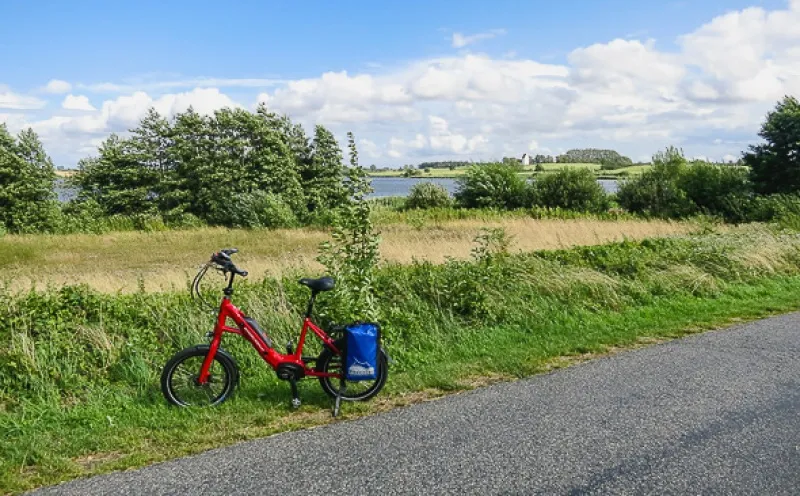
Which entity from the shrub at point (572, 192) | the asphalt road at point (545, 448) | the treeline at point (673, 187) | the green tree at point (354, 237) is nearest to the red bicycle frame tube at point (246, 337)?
the asphalt road at point (545, 448)

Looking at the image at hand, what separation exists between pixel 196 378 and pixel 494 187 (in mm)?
37042

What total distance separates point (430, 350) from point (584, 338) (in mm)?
1936

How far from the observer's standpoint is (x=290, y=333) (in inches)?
271

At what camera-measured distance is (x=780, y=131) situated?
102ft

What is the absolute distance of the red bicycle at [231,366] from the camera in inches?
196

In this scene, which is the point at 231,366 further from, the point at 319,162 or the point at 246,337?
the point at 319,162

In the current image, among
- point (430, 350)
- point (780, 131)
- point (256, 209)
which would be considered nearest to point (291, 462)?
point (430, 350)

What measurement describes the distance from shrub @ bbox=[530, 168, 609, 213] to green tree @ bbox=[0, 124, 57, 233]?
1239 inches

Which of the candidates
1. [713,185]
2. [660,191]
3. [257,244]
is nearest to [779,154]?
[713,185]

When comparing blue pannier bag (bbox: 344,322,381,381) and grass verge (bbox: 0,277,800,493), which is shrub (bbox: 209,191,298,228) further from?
blue pannier bag (bbox: 344,322,381,381)

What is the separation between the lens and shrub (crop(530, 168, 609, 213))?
38.1 m

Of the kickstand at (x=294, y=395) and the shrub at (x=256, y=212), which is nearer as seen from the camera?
the kickstand at (x=294, y=395)

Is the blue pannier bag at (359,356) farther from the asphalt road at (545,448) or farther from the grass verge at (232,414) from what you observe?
the asphalt road at (545,448)

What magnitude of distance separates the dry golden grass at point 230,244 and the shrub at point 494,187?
8978 mm
